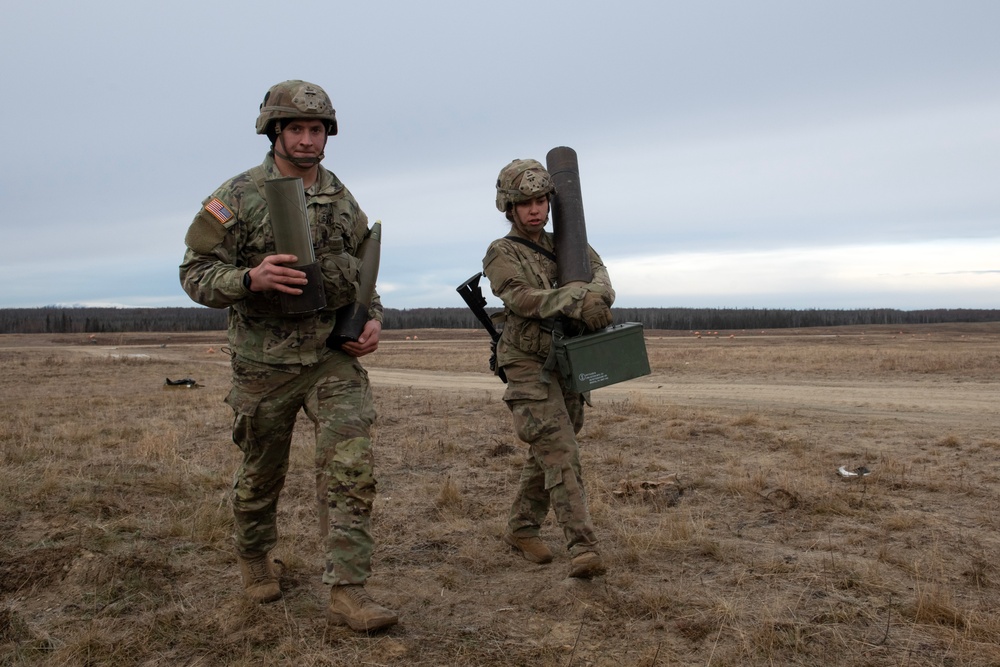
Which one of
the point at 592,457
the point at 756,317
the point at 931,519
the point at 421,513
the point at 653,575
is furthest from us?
the point at 756,317

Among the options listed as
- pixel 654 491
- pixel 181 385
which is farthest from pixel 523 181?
pixel 181 385

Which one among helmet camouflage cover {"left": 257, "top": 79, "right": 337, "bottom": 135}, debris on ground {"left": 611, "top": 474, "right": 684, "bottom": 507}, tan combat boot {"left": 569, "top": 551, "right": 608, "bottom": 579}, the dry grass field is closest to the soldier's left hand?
helmet camouflage cover {"left": 257, "top": 79, "right": 337, "bottom": 135}

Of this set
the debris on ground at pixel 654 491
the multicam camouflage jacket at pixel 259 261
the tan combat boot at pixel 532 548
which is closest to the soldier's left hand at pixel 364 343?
the multicam camouflage jacket at pixel 259 261

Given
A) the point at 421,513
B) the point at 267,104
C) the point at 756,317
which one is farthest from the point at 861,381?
the point at 756,317

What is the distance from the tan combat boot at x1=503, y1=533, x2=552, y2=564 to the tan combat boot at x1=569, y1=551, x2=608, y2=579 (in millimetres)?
618

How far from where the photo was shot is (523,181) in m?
4.68

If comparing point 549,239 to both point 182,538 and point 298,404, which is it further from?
point 182,538

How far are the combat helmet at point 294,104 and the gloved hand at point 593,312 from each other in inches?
66.6

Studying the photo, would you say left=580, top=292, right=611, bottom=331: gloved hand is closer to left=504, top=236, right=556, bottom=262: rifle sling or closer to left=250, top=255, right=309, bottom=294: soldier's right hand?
left=504, top=236, right=556, bottom=262: rifle sling

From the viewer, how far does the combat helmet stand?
12.9 feet

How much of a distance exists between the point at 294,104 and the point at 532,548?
2950 millimetres

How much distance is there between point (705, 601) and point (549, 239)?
2.35m

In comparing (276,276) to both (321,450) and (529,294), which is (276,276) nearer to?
(321,450)

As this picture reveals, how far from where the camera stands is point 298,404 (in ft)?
13.6
